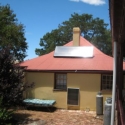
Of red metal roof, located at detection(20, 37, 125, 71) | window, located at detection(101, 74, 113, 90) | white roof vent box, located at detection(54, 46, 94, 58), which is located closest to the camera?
window, located at detection(101, 74, 113, 90)

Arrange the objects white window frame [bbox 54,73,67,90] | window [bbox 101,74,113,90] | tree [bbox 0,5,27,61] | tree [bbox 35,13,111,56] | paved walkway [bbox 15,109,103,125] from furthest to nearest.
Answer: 1. tree [bbox 35,13,111,56]
2. tree [bbox 0,5,27,61]
3. white window frame [bbox 54,73,67,90]
4. window [bbox 101,74,113,90]
5. paved walkway [bbox 15,109,103,125]

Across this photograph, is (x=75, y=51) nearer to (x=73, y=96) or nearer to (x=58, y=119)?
(x=73, y=96)

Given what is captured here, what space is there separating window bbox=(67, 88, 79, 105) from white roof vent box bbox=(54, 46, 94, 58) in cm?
275

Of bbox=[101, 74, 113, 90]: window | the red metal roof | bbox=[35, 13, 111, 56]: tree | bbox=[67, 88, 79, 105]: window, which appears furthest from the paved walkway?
bbox=[35, 13, 111, 56]: tree

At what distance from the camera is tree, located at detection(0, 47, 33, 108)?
30.8ft

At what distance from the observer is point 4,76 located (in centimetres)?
983

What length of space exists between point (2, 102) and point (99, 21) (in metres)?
→ 40.5

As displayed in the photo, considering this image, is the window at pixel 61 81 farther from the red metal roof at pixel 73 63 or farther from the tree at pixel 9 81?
the tree at pixel 9 81

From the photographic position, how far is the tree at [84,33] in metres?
43.6

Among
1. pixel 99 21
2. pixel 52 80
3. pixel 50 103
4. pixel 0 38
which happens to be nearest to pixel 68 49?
pixel 52 80

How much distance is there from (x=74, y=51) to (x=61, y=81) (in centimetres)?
268

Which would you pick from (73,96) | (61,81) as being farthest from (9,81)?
(73,96)

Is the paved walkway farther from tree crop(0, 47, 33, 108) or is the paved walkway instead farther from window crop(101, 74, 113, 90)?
window crop(101, 74, 113, 90)

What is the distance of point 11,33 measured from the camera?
17969 millimetres
